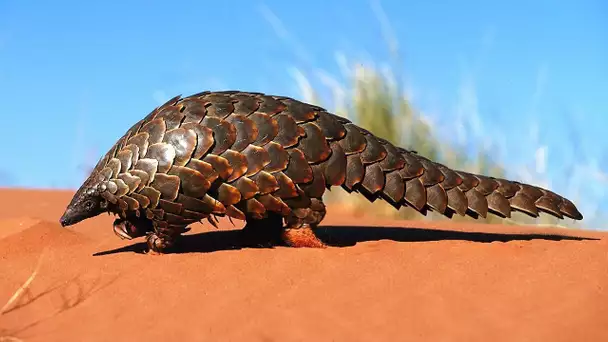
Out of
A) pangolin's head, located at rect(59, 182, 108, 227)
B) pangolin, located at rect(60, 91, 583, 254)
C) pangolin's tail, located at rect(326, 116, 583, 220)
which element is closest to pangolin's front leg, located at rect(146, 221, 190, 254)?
pangolin, located at rect(60, 91, 583, 254)

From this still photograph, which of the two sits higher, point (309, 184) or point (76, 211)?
point (309, 184)

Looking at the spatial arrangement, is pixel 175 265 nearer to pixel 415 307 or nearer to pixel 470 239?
pixel 415 307

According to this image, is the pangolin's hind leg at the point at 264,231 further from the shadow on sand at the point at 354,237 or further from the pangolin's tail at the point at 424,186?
the pangolin's tail at the point at 424,186

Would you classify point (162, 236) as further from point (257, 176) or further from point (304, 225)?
point (304, 225)

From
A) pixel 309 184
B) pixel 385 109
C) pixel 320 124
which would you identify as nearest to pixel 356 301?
pixel 309 184

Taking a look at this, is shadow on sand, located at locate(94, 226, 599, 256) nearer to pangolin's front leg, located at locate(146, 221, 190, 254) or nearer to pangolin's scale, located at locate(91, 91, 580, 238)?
pangolin's front leg, located at locate(146, 221, 190, 254)

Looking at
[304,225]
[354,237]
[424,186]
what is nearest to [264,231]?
[304,225]
